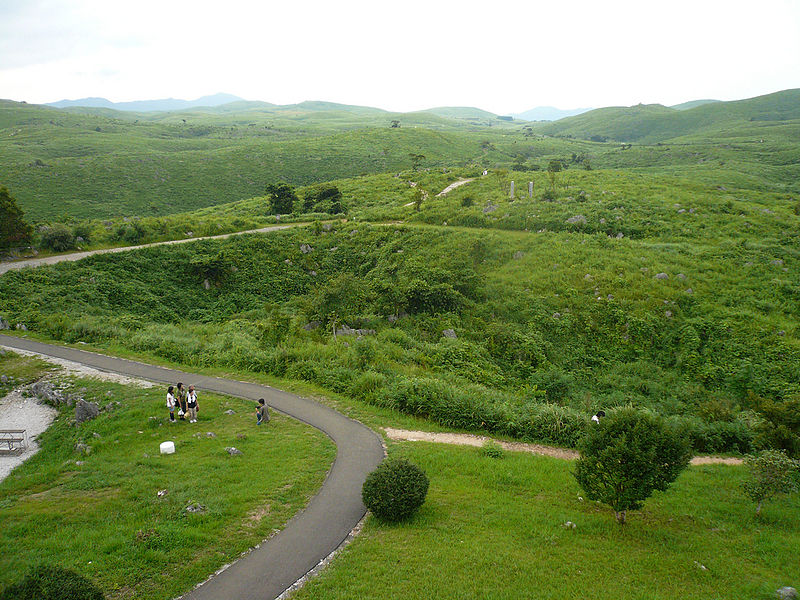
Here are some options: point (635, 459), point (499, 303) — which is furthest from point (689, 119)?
point (635, 459)

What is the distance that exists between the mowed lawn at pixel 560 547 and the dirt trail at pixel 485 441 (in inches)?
80.4

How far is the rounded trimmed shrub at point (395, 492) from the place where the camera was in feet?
36.5

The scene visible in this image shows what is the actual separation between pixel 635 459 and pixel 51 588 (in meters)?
11.9

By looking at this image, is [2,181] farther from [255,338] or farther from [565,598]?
[565,598]

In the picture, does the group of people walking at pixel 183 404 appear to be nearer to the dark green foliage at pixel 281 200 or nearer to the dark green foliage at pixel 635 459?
the dark green foliage at pixel 635 459

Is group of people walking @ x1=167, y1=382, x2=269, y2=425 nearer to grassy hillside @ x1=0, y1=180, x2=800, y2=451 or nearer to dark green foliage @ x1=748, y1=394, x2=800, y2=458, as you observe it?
grassy hillside @ x1=0, y1=180, x2=800, y2=451

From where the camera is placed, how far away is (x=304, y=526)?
11.2m

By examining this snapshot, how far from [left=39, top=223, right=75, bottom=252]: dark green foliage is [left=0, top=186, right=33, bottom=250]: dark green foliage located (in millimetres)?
1359

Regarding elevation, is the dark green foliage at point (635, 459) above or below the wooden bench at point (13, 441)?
above

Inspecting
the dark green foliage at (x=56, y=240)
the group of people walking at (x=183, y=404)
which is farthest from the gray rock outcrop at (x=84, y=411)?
the dark green foliage at (x=56, y=240)

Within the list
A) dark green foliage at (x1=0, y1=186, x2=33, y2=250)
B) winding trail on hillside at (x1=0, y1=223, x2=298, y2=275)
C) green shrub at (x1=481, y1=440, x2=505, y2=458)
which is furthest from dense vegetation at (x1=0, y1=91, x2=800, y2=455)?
green shrub at (x1=481, y1=440, x2=505, y2=458)

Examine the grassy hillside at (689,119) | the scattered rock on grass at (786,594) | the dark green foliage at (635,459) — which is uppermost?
the grassy hillside at (689,119)

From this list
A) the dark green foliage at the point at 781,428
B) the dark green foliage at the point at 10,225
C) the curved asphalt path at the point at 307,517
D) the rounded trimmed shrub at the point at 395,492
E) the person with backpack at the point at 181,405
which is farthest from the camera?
the dark green foliage at the point at 10,225

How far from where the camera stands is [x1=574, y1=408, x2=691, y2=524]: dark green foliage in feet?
33.2
